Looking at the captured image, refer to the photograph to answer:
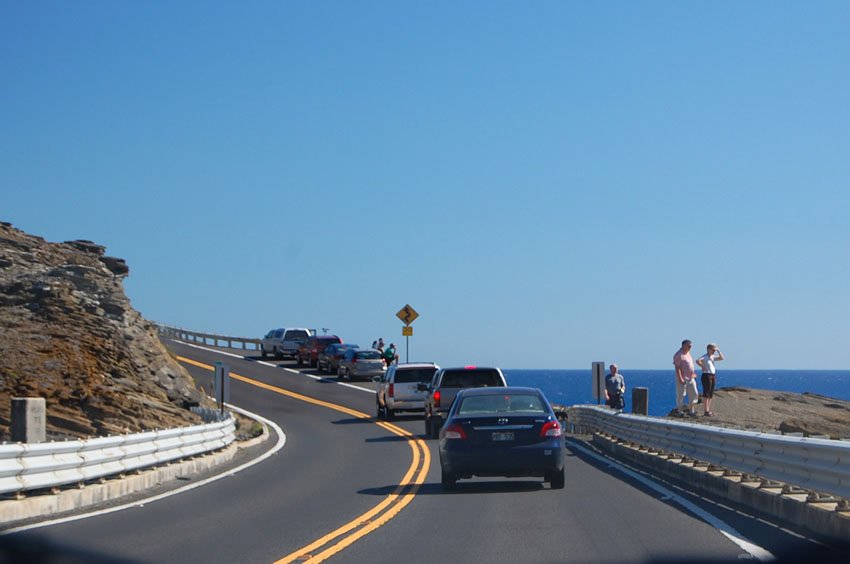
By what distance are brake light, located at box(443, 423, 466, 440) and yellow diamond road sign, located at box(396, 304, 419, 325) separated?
3498 cm

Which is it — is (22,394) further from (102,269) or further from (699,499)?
(699,499)

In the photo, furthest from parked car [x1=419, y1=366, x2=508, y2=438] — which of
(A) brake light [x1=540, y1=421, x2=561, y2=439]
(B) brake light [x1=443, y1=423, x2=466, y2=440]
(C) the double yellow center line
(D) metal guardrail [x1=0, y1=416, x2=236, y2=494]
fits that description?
(A) brake light [x1=540, y1=421, x2=561, y2=439]

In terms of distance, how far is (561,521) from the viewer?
43.6ft

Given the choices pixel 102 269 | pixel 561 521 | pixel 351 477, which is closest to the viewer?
pixel 561 521

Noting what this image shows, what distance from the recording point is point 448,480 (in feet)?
57.3

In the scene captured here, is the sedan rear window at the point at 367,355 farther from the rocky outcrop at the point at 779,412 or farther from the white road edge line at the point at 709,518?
the white road edge line at the point at 709,518

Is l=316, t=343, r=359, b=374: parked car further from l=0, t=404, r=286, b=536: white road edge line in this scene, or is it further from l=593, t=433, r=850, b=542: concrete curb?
l=593, t=433, r=850, b=542: concrete curb

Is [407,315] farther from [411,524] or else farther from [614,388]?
[411,524]

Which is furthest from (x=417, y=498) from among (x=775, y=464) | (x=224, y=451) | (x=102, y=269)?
(x=102, y=269)

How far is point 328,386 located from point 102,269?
51.7 ft

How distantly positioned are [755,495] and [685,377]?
12.6m

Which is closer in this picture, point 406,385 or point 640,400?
point 640,400

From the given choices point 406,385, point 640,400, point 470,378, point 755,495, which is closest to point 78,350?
point 406,385

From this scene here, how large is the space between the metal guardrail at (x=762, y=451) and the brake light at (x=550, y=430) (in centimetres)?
222
